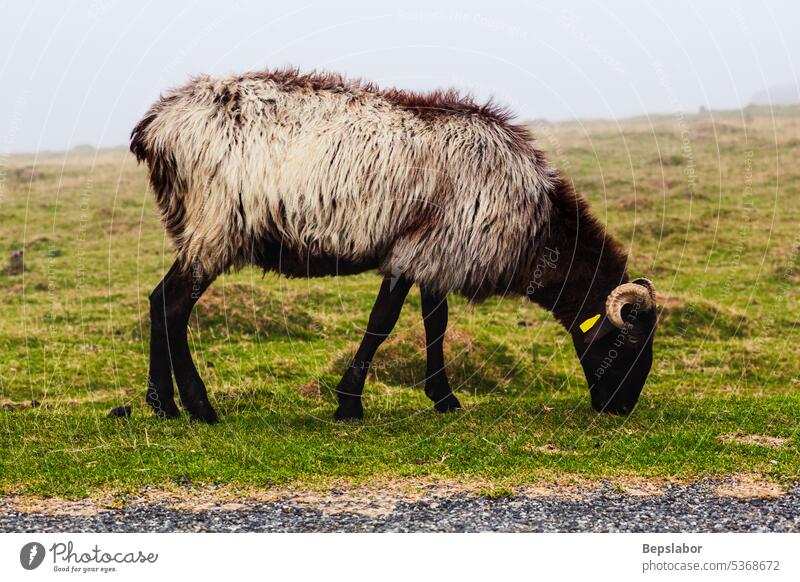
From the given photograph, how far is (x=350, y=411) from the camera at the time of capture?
12.1 meters

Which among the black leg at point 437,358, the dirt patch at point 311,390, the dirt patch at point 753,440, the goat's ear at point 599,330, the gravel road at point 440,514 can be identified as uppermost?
the goat's ear at point 599,330

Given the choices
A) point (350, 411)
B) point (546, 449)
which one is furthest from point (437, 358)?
point (546, 449)

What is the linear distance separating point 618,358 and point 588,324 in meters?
0.58

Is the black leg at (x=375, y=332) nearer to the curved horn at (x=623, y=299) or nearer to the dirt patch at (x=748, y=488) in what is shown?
the curved horn at (x=623, y=299)

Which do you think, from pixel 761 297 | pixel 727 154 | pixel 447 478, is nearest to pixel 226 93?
pixel 447 478

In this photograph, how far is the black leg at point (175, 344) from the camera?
12008 millimetres

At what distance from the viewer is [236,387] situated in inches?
561

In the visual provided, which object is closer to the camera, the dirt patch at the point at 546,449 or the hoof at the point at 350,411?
the dirt patch at the point at 546,449

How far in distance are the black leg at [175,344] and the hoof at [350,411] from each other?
62.9 inches

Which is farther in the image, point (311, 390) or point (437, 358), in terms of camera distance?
point (311, 390)

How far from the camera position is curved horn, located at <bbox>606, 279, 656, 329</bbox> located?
1164cm

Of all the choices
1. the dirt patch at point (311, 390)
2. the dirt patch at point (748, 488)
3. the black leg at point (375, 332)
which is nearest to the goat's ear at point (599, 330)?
the black leg at point (375, 332)

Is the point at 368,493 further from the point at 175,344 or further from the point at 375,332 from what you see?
the point at 175,344

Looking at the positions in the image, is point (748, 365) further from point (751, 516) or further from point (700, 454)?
point (751, 516)
